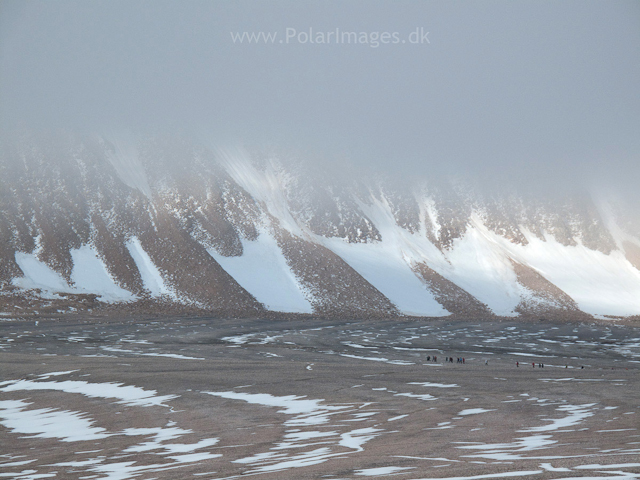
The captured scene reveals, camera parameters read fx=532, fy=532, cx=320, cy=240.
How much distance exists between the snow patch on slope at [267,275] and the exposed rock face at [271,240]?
43cm

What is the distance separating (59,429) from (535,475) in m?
18.3

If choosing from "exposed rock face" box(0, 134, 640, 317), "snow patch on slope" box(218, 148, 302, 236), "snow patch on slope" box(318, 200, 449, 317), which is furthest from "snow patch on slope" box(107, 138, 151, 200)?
"snow patch on slope" box(318, 200, 449, 317)

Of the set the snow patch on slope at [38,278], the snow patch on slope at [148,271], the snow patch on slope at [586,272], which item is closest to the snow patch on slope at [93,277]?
the snow patch on slope at [38,278]

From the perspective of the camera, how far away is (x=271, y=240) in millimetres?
127062

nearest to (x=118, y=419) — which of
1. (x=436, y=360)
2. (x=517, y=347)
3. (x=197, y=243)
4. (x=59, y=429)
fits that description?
(x=59, y=429)

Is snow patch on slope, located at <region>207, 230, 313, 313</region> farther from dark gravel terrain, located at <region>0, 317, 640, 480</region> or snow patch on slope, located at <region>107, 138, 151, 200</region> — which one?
dark gravel terrain, located at <region>0, 317, 640, 480</region>

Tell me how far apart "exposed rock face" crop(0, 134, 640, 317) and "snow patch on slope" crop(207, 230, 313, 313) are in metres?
0.43

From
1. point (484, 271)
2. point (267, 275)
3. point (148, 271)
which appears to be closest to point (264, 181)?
point (267, 275)

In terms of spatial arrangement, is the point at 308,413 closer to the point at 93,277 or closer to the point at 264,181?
the point at 93,277

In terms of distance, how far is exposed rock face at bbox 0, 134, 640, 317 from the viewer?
338 feet

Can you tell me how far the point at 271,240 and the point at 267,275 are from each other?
1475 centimetres

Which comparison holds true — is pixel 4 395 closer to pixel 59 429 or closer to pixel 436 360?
pixel 59 429

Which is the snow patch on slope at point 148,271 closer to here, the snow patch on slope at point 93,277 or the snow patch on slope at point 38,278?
the snow patch on slope at point 93,277

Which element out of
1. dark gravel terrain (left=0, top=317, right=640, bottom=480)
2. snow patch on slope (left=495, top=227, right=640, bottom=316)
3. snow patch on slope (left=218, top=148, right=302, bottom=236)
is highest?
snow patch on slope (left=218, top=148, right=302, bottom=236)
